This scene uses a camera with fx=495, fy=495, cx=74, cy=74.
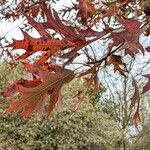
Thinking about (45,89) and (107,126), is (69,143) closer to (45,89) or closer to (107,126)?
(107,126)

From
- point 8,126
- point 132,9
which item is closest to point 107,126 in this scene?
point 8,126

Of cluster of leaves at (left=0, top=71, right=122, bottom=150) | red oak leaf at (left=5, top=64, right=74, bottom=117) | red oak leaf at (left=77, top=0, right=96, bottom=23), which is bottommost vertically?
red oak leaf at (left=5, top=64, right=74, bottom=117)

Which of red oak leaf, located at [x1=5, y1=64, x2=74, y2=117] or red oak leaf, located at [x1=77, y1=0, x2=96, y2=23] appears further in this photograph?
red oak leaf, located at [x1=77, y1=0, x2=96, y2=23]

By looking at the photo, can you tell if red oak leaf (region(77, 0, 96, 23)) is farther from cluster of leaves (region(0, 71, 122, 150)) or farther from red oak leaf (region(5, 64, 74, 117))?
cluster of leaves (region(0, 71, 122, 150))

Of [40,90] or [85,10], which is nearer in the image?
[40,90]

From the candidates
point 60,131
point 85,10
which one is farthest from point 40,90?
point 60,131

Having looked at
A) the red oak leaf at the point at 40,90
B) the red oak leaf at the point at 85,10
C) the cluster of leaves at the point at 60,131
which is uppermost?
the cluster of leaves at the point at 60,131

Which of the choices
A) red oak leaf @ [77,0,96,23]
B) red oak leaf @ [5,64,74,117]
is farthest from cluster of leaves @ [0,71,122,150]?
red oak leaf @ [5,64,74,117]

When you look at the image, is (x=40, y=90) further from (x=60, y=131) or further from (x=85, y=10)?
(x=60, y=131)

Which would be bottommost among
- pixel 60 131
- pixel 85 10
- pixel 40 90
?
pixel 40 90

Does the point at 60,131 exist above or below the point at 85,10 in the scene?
above

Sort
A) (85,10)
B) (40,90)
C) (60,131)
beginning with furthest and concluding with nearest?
(60,131)
(85,10)
(40,90)

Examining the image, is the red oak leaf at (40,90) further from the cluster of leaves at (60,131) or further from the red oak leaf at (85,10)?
the cluster of leaves at (60,131)

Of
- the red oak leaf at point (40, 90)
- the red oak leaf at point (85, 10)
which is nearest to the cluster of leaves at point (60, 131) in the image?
the red oak leaf at point (85, 10)
